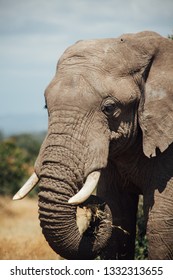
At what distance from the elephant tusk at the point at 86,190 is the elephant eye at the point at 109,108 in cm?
40

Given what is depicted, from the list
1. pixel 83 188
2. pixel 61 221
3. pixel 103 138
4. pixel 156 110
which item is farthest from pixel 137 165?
pixel 61 221

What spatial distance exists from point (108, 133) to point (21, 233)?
419cm

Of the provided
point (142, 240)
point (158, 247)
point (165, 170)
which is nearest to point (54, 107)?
point (165, 170)

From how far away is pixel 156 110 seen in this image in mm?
4887

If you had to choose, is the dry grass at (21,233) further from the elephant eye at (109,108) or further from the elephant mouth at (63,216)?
the elephant eye at (109,108)

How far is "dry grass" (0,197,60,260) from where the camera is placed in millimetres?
6609

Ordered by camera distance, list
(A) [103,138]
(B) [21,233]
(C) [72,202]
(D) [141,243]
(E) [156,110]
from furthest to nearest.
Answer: (B) [21,233]
(D) [141,243]
(E) [156,110]
(A) [103,138]
(C) [72,202]

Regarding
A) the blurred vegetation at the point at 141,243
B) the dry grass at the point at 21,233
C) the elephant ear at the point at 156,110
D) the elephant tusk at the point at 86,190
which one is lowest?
the dry grass at the point at 21,233

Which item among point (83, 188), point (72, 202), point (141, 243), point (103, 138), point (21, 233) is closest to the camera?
point (72, 202)

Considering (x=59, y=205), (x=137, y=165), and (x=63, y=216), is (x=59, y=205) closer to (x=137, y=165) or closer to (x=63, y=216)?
(x=63, y=216)

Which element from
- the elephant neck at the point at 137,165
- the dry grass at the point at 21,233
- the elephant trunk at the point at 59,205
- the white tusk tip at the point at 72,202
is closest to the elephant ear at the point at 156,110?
the elephant neck at the point at 137,165

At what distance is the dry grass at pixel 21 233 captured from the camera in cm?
661

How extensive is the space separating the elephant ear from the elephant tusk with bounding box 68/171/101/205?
0.51 m

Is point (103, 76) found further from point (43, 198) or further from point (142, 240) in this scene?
point (142, 240)
